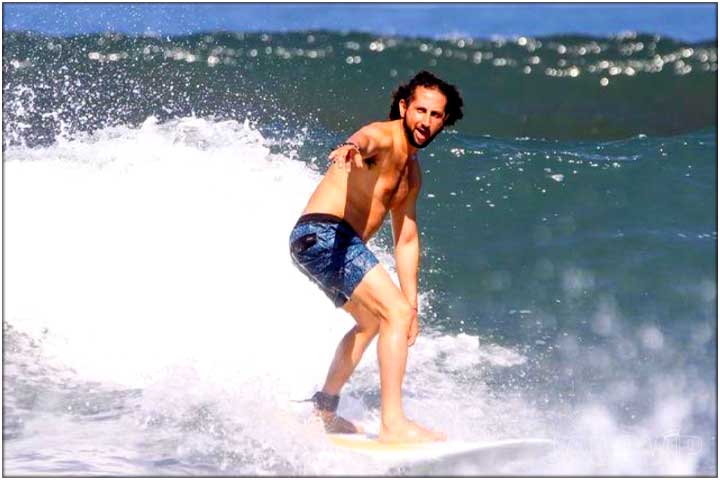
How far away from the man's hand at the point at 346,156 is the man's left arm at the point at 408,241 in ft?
2.55

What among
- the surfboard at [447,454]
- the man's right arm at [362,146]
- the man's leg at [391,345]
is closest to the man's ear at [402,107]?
the man's right arm at [362,146]

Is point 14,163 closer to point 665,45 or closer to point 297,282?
point 297,282

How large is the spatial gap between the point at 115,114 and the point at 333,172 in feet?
25.5

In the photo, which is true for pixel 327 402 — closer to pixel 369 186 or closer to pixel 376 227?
pixel 376 227

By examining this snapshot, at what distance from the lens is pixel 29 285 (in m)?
8.26

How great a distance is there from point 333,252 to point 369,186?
1.11 feet

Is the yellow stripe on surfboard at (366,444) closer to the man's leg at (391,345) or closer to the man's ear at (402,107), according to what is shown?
the man's leg at (391,345)

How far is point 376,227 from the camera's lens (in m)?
5.78

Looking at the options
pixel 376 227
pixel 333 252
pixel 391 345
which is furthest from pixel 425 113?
pixel 391 345

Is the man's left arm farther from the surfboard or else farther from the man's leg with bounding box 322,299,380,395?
the surfboard

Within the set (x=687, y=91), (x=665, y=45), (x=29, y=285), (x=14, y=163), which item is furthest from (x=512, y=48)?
(x=29, y=285)

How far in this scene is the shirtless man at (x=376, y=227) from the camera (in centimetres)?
555

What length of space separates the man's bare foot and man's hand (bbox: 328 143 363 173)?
48.5 inches

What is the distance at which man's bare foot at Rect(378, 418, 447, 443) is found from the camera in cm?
554
